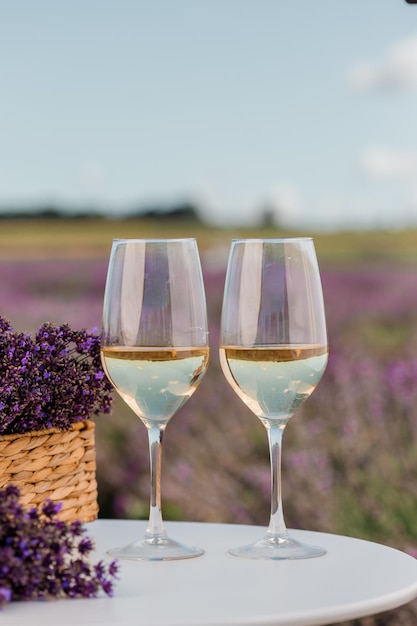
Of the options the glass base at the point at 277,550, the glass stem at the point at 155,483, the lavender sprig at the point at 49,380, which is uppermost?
the lavender sprig at the point at 49,380

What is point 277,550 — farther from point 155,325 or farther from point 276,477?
Result: point 155,325

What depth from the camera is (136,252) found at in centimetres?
129

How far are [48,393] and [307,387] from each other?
0.32 m

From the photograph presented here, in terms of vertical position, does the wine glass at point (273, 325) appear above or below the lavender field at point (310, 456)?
above

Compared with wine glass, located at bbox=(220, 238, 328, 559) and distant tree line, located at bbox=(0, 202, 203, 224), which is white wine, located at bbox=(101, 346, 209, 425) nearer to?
wine glass, located at bbox=(220, 238, 328, 559)

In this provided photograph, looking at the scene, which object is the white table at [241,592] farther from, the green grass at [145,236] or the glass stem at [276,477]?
the green grass at [145,236]

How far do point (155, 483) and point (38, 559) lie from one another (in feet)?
0.98

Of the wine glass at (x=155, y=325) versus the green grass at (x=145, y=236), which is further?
the green grass at (x=145, y=236)

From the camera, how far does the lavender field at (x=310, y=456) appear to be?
378 cm

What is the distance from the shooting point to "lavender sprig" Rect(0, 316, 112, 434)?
1.30 meters

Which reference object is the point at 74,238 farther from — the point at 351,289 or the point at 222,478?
the point at 222,478

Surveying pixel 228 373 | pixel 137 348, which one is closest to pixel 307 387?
pixel 228 373

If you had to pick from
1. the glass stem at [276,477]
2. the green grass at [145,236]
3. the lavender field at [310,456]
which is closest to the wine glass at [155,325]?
the glass stem at [276,477]

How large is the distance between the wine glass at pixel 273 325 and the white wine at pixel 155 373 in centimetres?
4
